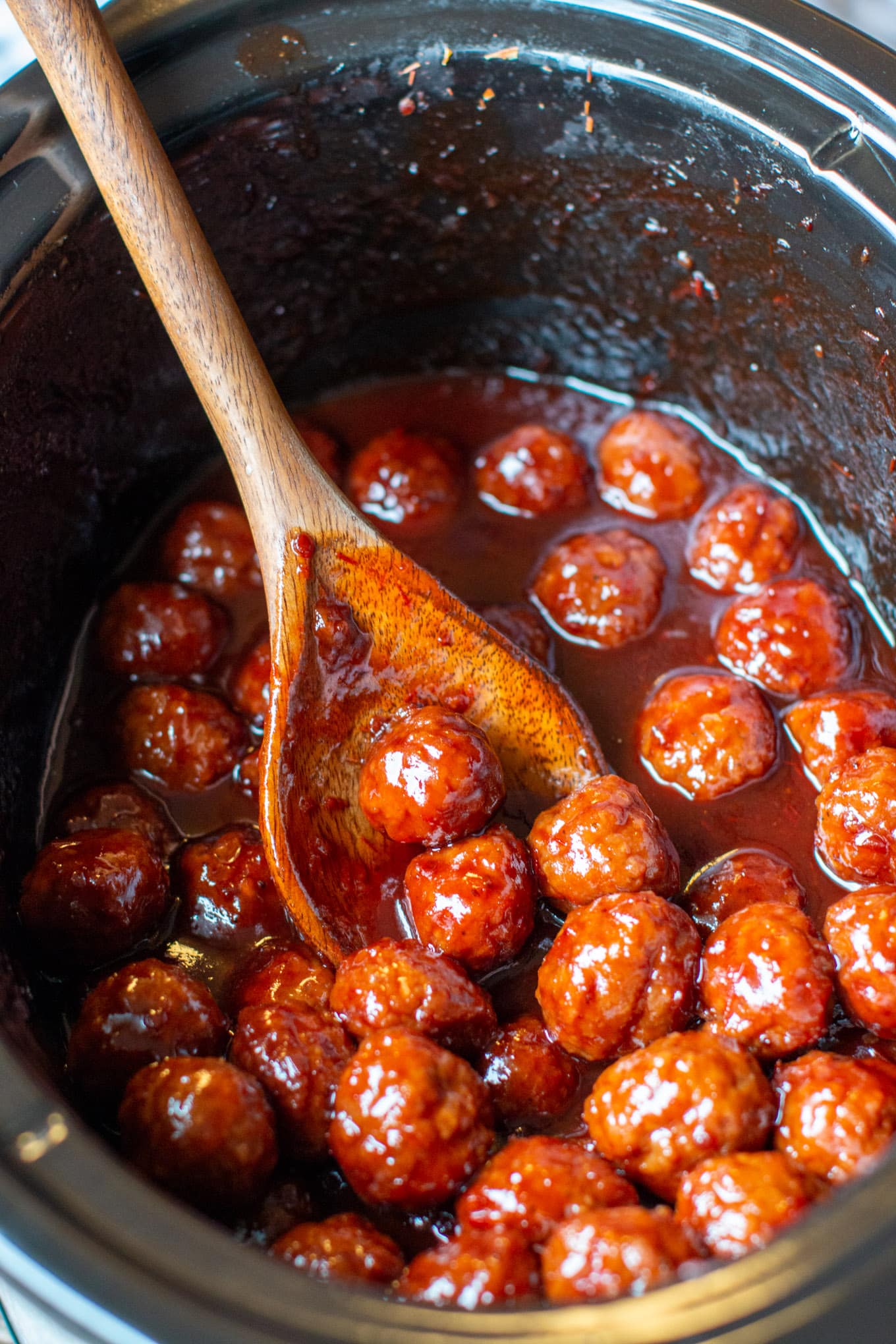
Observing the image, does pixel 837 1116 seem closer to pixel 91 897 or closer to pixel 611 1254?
pixel 611 1254

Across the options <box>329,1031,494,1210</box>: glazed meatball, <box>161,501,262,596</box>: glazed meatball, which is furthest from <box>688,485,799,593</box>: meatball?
<box>329,1031,494,1210</box>: glazed meatball

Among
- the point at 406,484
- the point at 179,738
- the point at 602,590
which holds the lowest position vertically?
the point at 602,590

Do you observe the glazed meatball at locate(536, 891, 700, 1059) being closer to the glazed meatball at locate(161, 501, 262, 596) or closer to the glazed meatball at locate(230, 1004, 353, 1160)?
the glazed meatball at locate(230, 1004, 353, 1160)

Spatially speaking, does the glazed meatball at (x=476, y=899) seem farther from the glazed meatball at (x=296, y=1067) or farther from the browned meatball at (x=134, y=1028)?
the browned meatball at (x=134, y=1028)

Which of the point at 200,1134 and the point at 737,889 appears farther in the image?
the point at 737,889

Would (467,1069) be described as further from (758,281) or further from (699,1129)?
(758,281)

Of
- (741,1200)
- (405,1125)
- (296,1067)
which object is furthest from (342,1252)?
(741,1200)
